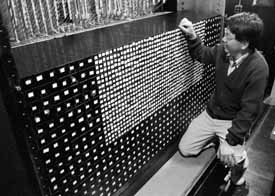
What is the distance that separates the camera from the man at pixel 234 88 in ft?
4.32

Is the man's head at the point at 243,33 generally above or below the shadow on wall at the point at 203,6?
below

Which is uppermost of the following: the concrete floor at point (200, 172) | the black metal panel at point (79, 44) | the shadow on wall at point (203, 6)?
the shadow on wall at point (203, 6)

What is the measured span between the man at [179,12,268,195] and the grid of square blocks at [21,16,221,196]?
131 millimetres

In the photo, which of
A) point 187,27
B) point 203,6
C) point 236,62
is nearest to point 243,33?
point 236,62

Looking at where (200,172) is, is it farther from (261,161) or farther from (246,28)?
(246,28)

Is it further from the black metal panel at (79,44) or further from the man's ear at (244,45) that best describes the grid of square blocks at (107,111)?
the man's ear at (244,45)

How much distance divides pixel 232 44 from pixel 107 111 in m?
0.82

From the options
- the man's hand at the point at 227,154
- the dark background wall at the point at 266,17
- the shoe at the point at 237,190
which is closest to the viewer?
the man's hand at the point at 227,154

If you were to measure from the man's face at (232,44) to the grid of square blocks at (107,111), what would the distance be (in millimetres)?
208

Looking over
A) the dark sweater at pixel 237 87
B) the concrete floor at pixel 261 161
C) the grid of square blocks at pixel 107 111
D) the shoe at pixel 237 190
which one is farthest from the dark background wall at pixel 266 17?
the shoe at pixel 237 190

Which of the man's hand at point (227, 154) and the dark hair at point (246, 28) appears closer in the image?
the dark hair at point (246, 28)

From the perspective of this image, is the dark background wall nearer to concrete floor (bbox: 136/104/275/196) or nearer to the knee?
concrete floor (bbox: 136/104/275/196)

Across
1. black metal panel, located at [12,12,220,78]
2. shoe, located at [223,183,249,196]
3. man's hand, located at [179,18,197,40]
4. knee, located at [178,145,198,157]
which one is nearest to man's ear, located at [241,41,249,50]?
man's hand, located at [179,18,197,40]

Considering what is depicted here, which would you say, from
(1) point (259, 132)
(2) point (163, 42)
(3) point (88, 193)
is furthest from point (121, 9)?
(1) point (259, 132)
